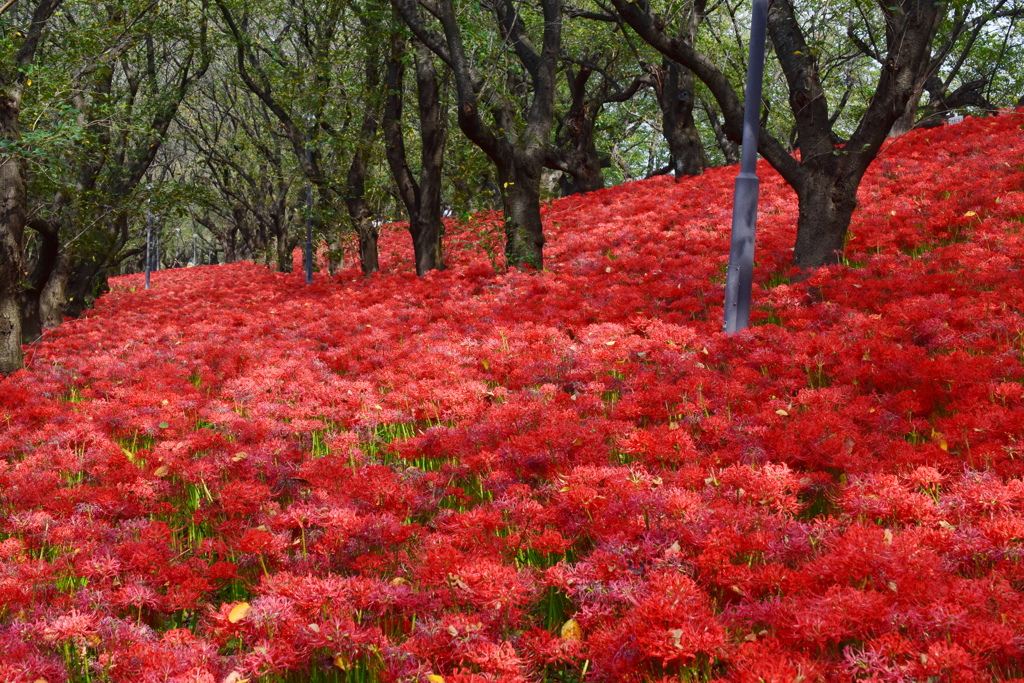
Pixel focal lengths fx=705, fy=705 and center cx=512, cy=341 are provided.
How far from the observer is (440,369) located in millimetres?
6434

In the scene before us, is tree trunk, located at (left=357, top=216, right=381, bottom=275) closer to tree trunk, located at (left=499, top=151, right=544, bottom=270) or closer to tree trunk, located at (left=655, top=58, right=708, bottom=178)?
tree trunk, located at (left=499, top=151, right=544, bottom=270)

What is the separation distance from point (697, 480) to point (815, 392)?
1584mm

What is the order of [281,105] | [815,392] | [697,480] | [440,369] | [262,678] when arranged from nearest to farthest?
[262,678] → [697,480] → [815,392] → [440,369] → [281,105]

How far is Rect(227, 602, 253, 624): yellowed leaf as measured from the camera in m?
2.64

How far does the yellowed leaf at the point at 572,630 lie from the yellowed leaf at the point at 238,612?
118cm

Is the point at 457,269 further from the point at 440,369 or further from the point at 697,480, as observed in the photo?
the point at 697,480

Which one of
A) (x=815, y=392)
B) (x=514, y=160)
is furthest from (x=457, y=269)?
(x=815, y=392)

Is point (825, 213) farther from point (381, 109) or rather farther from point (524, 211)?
point (381, 109)

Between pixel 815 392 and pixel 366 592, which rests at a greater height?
pixel 815 392

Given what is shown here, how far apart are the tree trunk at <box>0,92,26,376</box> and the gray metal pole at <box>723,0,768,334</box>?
7511mm

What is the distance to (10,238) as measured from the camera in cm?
770

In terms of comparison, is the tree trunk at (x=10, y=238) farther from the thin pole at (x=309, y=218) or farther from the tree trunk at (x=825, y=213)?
the tree trunk at (x=825, y=213)

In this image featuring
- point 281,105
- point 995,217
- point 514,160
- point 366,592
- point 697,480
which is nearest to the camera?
point 366,592

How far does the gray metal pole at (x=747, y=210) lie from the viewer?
665cm
